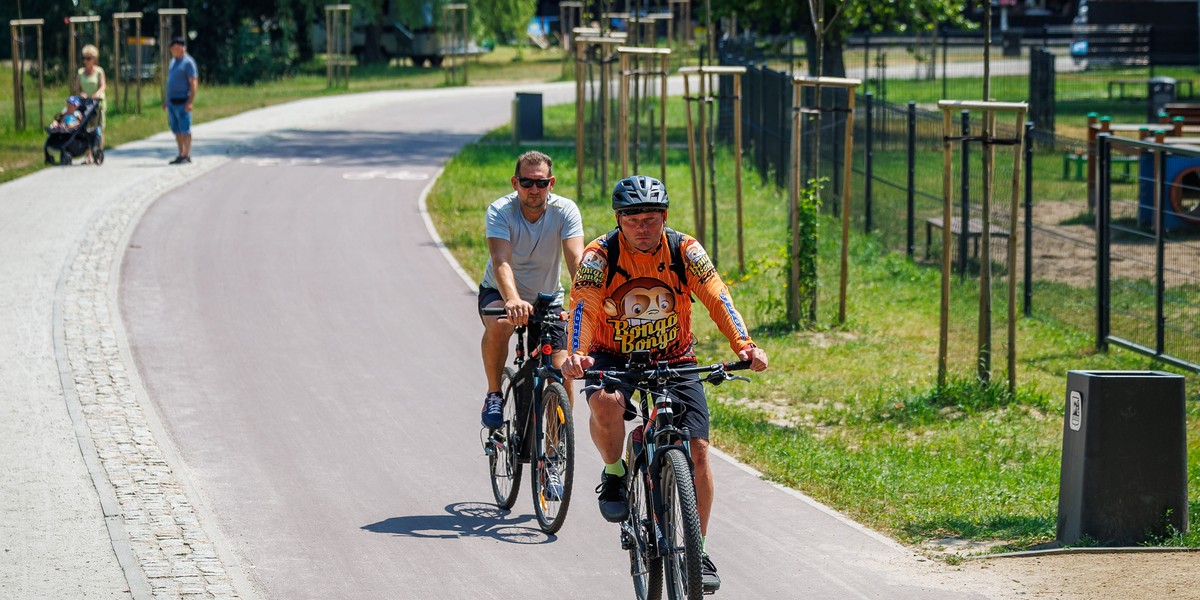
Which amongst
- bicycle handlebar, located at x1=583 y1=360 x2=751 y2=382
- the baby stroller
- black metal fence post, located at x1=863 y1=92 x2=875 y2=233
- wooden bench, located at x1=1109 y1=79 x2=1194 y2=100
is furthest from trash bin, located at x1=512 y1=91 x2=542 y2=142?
bicycle handlebar, located at x1=583 y1=360 x2=751 y2=382

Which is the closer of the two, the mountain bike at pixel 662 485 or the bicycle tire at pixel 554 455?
the mountain bike at pixel 662 485

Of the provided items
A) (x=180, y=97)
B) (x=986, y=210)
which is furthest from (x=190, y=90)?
(x=986, y=210)

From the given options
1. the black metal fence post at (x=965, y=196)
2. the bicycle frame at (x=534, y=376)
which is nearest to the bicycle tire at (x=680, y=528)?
the bicycle frame at (x=534, y=376)

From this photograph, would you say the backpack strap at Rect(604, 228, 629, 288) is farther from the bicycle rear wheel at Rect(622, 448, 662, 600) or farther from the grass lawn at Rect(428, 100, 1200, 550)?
the grass lawn at Rect(428, 100, 1200, 550)

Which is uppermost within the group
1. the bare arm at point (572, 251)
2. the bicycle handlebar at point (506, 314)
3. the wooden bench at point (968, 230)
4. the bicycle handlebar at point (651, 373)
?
the bare arm at point (572, 251)

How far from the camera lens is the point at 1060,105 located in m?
38.8

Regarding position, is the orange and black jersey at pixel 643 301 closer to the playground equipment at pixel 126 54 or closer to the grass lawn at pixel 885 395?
the grass lawn at pixel 885 395

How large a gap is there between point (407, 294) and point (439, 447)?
219 inches

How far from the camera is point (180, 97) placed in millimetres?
24750

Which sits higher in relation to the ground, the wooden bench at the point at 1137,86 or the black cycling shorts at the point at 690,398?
the wooden bench at the point at 1137,86

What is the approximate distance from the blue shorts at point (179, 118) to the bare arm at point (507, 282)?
17300 mm

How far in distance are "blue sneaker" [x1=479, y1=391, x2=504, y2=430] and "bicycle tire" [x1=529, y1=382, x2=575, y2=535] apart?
1.39ft

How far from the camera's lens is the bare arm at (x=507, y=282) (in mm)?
7816

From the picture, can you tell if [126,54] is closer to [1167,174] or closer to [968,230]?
[1167,174]
